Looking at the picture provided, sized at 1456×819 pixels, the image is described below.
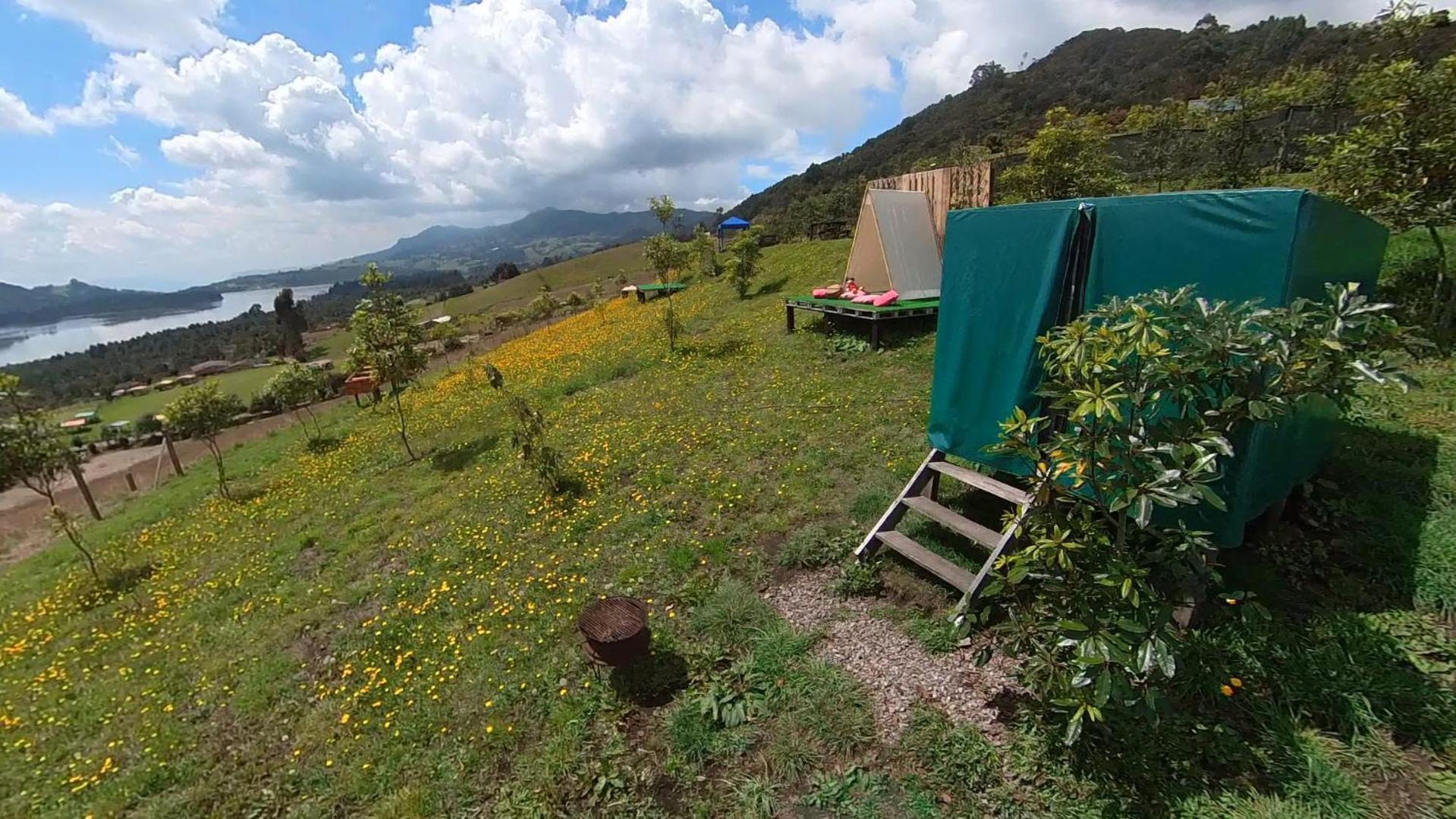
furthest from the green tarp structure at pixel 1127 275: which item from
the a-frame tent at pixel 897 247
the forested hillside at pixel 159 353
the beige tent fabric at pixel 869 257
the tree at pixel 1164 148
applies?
the forested hillside at pixel 159 353

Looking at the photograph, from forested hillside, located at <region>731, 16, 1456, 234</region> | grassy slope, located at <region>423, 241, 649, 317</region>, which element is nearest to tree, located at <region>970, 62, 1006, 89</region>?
forested hillside, located at <region>731, 16, 1456, 234</region>

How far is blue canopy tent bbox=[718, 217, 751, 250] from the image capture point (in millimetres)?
41469

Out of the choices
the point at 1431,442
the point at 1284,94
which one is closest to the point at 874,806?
the point at 1431,442

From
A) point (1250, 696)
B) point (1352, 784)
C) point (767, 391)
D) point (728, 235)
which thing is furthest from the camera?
point (728, 235)

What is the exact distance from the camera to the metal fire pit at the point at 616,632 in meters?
4.48

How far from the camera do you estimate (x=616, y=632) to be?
14.8 feet

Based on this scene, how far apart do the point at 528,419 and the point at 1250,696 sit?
8694 mm

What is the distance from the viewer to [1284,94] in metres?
19.5

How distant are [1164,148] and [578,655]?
2784 centimetres

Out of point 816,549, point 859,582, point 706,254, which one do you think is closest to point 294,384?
point 816,549

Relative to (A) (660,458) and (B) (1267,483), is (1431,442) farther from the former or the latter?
(A) (660,458)

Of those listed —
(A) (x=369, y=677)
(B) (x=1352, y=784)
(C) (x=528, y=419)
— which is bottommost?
(A) (x=369, y=677)

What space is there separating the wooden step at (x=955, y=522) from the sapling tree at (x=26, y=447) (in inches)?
507

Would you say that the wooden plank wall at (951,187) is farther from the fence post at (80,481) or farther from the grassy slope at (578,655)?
the fence post at (80,481)
